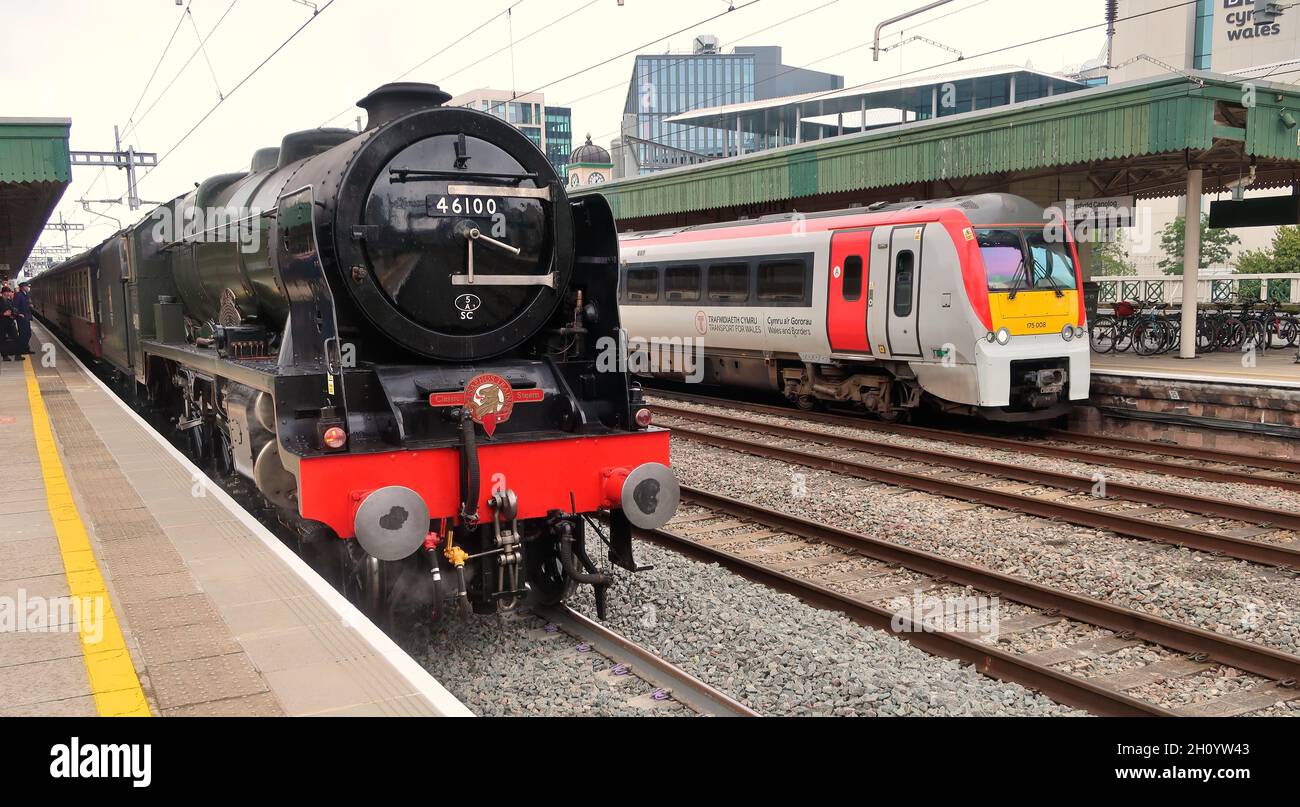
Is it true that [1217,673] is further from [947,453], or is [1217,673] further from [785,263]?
[785,263]

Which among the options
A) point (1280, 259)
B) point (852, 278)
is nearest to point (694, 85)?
point (1280, 259)

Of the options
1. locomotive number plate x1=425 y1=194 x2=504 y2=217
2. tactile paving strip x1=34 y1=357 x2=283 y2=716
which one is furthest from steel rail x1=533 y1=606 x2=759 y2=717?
locomotive number plate x1=425 y1=194 x2=504 y2=217

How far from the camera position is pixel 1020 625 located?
5906 mm

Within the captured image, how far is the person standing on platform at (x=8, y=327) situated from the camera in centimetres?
1953

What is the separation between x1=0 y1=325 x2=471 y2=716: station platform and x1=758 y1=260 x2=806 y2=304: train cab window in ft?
29.6

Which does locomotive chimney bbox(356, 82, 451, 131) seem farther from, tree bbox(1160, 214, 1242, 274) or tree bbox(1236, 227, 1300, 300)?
tree bbox(1160, 214, 1242, 274)

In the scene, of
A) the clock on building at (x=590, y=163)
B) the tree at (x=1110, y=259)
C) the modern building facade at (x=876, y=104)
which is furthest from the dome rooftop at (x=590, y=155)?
the tree at (x=1110, y=259)

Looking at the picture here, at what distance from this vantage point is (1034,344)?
11844 mm

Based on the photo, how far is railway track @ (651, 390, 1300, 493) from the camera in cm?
1001

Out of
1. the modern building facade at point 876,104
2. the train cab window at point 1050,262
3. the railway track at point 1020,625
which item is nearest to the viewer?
the railway track at point 1020,625

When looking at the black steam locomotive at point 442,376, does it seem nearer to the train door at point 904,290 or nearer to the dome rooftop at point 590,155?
the train door at point 904,290

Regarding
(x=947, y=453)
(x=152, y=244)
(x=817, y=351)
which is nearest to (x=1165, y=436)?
(x=947, y=453)

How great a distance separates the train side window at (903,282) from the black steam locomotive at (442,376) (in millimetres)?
6824
